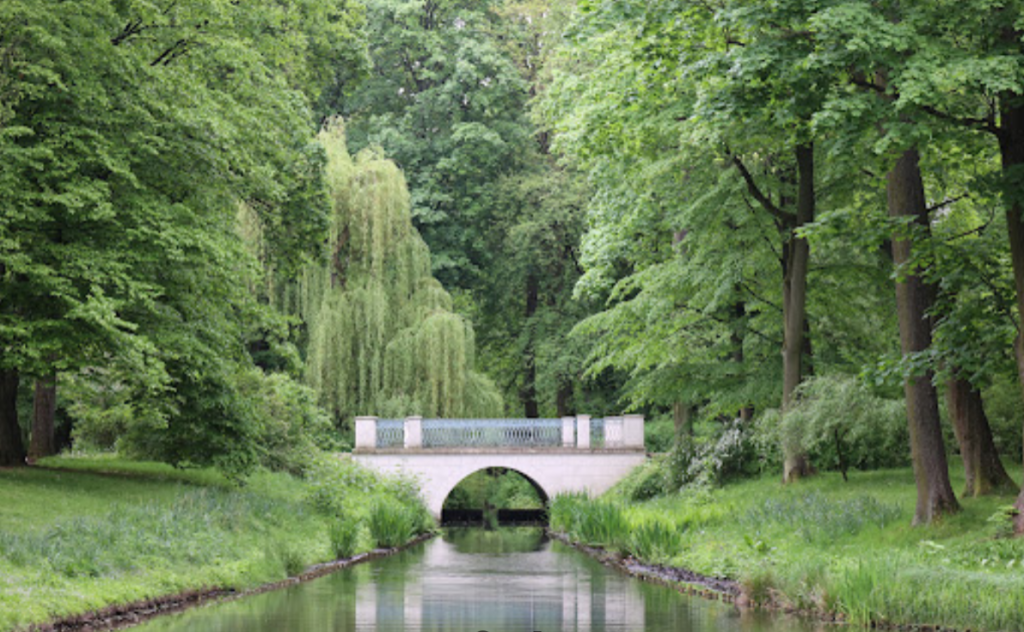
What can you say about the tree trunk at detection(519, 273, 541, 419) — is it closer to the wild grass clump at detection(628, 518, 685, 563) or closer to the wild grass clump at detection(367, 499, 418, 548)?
the wild grass clump at detection(367, 499, 418, 548)

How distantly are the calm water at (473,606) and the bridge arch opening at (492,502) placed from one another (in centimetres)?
2161

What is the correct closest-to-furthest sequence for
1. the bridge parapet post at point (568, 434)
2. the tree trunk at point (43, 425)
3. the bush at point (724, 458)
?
the bush at point (724, 458) < the tree trunk at point (43, 425) < the bridge parapet post at point (568, 434)

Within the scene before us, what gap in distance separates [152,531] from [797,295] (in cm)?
1158

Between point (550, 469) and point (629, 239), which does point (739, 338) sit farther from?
point (550, 469)

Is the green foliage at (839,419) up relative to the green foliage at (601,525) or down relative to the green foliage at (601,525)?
up

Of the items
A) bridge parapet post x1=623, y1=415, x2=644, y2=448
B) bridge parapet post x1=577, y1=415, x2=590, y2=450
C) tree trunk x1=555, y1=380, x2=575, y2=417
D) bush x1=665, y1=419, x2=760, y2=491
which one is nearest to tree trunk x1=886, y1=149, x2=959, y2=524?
bush x1=665, y1=419, x2=760, y2=491

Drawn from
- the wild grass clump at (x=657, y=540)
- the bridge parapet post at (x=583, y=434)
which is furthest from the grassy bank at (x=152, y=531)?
the bridge parapet post at (x=583, y=434)

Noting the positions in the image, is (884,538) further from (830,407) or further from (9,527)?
(9,527)

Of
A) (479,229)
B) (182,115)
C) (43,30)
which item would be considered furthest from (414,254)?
(43,30)

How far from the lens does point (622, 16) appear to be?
15602 mm

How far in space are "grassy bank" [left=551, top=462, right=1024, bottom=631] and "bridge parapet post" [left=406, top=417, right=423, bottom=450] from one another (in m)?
11.0

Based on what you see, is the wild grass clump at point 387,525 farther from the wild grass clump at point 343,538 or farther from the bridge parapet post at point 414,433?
the bridge parapet post at point 414,433

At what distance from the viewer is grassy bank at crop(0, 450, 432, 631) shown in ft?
40.7

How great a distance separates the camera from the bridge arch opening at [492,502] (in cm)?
4291
